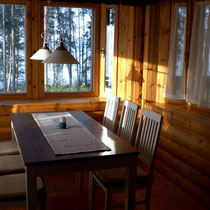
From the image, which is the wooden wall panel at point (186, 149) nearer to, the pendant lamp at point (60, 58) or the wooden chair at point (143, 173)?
the wooden chair at point (143, 173)

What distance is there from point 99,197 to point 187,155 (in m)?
1.03

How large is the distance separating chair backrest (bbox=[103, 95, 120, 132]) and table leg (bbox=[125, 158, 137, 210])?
1.15 metres

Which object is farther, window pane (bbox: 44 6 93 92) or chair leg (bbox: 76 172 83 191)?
window pane (bbox: 44 6 93 92)

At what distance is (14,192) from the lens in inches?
91.6

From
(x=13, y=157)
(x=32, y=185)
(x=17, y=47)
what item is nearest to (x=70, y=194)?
(x=13, y=157)

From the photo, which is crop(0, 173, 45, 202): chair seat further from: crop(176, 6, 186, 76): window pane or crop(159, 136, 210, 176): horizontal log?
crop(176, 6, 186, 76): window pane

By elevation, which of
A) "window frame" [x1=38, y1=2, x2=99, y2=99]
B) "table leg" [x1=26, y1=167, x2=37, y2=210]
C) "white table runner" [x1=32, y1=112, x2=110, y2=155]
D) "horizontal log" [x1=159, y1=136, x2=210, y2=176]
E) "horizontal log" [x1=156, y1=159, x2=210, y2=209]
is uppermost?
→ "window frame" [x1=38, y1=2, x2=99, y2=99]

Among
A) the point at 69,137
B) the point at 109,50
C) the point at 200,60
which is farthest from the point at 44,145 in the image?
the point at 109,50

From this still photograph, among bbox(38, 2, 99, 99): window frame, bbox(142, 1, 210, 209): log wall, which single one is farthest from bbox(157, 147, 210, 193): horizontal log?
bbox(38, 2, 99, 99): window frame

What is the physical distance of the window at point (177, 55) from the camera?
368 cm

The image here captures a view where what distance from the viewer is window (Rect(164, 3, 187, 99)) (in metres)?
3.68

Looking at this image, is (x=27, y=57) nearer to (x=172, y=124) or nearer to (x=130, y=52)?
(x=130, y=52)

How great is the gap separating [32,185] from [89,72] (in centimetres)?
279

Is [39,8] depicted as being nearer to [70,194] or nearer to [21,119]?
[21,119]
